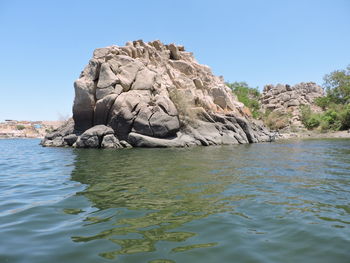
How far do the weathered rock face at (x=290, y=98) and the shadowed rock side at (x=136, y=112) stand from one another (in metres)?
43.5

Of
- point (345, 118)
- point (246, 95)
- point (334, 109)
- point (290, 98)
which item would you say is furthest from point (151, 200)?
point (290, 98)

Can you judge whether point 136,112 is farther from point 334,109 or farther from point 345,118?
point 334,109

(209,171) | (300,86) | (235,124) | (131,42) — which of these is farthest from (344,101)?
(209,171)

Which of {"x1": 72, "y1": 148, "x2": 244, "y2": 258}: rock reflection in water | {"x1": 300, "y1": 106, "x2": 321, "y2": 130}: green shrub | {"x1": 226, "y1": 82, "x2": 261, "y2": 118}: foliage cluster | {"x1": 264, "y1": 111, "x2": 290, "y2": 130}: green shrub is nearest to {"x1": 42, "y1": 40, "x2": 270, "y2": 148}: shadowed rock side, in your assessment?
{"x1": 72, "y1": 148, "x2": 244, "y2": 258}: rock reflection in water

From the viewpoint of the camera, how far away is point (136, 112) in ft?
85.8

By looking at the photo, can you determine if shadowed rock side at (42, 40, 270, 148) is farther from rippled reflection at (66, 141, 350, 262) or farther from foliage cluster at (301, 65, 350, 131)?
foliage cluster at (301, 65, 350, 131)

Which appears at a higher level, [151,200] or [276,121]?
[276,121]

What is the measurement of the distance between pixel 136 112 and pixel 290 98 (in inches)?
2673

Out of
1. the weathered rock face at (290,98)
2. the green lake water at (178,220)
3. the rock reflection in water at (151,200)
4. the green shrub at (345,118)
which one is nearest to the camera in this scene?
the green lake water at (178,220)

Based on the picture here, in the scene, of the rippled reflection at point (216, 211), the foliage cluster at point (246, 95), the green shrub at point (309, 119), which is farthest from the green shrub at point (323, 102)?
the rippled reflection at point (216, 211)

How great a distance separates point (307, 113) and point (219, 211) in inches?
2605

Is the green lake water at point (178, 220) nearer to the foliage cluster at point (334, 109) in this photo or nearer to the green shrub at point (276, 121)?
the foliage cluster at point (334, 109)

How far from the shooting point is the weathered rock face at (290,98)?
242 ft

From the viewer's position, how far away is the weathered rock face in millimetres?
73812
